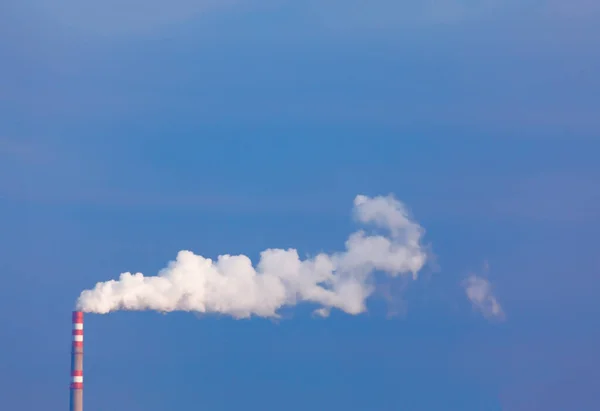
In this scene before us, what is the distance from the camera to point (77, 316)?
235 ft

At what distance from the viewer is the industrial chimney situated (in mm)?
71438

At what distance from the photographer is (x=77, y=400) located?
236 feet

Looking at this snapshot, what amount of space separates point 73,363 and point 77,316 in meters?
3.21

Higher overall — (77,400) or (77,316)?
(77,316)

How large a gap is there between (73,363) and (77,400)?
7.92 feet

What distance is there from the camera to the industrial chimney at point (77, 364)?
71.4m

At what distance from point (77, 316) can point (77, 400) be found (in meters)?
5.49

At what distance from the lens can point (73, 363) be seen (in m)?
72.2

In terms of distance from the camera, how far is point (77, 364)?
72.1 meters
